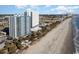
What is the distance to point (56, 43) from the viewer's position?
1575mm

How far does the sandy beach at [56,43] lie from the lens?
1567 millimetres

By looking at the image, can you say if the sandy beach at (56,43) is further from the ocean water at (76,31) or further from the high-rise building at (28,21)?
the high-rise building at (28,21)

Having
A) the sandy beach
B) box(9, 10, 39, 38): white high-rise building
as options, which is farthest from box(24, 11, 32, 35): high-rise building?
the sandy beach

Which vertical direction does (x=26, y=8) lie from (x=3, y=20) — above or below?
above

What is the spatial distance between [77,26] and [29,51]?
49cm

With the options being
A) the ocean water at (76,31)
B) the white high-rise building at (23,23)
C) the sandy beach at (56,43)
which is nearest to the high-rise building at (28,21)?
the white high-rise building at (23,23)

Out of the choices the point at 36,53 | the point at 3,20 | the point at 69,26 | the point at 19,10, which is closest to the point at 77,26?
the point at 69,26

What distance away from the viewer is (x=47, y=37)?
158cm

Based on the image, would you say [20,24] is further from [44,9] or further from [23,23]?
[44,9]

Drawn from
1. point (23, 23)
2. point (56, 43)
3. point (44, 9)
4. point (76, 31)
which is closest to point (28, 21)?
point (23, 23)

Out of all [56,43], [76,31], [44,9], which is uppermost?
[44,9]

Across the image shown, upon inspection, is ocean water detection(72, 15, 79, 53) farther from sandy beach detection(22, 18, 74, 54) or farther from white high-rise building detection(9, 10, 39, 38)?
white high-rise building detection(9, 10, 39, 38)
